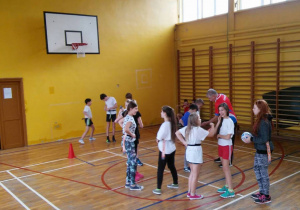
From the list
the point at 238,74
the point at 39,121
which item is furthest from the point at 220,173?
the point at 39,121

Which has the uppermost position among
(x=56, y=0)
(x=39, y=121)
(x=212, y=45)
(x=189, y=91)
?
(x=56, y=0)

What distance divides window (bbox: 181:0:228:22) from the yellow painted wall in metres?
0.53

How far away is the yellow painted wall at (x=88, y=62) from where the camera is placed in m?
8.93

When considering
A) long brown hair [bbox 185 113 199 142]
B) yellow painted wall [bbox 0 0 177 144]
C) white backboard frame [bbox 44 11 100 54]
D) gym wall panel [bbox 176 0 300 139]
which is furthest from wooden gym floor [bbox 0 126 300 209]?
white backboard frame [bbox 44 11 100 54]

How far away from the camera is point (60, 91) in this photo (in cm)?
978

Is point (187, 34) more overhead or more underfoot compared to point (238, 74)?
more overhead

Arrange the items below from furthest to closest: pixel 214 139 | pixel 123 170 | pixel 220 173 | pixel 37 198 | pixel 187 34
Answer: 1. pixel 187 34
2. pixel 214 139
3. pixel 123 170
4. pixel 220 173
5. pixel 37 198

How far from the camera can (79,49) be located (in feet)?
32.3

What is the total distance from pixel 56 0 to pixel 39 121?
4.00 meters

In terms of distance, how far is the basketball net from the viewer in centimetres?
971

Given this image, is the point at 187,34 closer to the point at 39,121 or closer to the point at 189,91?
the point at 189,91

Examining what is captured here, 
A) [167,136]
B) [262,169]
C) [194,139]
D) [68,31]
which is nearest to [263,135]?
[262,169]

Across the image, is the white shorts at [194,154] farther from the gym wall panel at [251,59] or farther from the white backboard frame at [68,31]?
the white backboard frame at [68,31]

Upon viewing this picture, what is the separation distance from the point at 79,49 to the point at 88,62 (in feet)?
2.04
